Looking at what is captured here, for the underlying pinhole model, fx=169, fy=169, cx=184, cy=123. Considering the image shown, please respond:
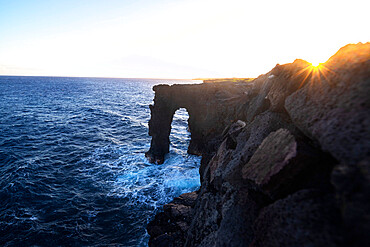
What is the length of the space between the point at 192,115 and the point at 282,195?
23711mm

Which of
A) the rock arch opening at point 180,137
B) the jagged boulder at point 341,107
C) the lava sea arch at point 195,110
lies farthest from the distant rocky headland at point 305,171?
the rock arch opening at point 180,137

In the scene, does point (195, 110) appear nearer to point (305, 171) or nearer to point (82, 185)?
point (82, 185)

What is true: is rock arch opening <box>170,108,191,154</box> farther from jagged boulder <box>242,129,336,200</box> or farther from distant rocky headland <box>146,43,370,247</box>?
jagged boulder <box>242,129,336,200</box>

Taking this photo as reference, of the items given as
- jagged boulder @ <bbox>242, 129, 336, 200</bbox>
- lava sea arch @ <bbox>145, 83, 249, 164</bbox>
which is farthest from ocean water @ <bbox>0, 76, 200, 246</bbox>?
jagged boulder @ <bbox>242, 129, 336, 200</bbox>

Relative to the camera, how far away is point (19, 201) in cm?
1608

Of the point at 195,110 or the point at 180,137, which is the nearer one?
the point at 195,110

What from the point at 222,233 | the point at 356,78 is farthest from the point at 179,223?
the point at 356,78

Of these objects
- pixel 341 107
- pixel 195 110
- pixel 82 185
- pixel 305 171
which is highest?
pixel 341 107

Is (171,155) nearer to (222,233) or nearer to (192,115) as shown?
(192,115)

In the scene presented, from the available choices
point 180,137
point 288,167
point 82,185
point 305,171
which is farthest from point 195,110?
point 305,171

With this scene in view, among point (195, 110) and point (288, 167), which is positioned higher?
point (288, 167)

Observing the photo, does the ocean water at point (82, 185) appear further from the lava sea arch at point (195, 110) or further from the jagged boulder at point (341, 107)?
the jagged boulder at point (341, 107)

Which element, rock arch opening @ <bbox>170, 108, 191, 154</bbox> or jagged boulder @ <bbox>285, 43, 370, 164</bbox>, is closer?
jagged boulder @ <bbox>285, 43, 370, 164</bbox>

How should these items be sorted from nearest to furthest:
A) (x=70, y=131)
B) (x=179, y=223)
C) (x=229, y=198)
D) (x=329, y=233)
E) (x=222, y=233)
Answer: (x=329, y=233)
(x=222, y=233)
(x=229, y=198)
(x=179, y=223)
(x=70, y=131)
